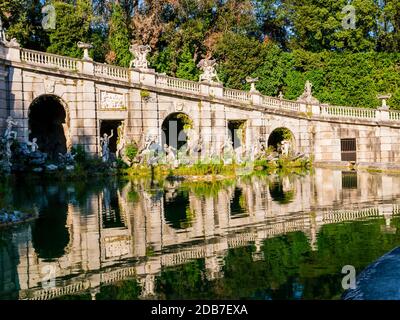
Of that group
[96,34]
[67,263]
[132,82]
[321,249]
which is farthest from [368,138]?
[67,263]

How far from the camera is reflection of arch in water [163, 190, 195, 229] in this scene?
1381 centimetres

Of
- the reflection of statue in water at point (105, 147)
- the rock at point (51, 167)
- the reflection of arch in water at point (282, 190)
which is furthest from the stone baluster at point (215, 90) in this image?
the rock at point (51, 167)

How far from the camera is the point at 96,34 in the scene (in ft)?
140

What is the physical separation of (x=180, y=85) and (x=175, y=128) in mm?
2574

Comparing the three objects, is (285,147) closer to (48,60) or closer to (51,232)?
(48,60)

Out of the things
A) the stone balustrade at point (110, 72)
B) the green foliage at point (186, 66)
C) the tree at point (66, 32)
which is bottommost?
the stone balustrade at point (110, 72)

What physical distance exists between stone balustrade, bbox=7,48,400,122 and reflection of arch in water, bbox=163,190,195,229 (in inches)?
470

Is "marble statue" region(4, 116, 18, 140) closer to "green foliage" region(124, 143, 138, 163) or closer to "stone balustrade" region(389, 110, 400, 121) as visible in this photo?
"green foliage" region(124, 143, 138, 163)

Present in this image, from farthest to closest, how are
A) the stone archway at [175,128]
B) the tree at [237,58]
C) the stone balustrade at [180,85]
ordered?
the tree at [237,58] < the stone archway at [175,128] < the stone balustrade at [180,85]

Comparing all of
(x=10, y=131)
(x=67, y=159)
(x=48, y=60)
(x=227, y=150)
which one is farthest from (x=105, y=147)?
(x=227, y=150)

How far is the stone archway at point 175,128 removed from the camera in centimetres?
3284

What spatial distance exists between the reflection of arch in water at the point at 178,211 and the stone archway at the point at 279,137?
16.9m

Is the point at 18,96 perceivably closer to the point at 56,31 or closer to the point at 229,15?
the point at 56,31

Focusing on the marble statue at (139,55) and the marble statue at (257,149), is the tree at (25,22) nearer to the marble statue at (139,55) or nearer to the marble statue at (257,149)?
the marble statue at (139,55)
